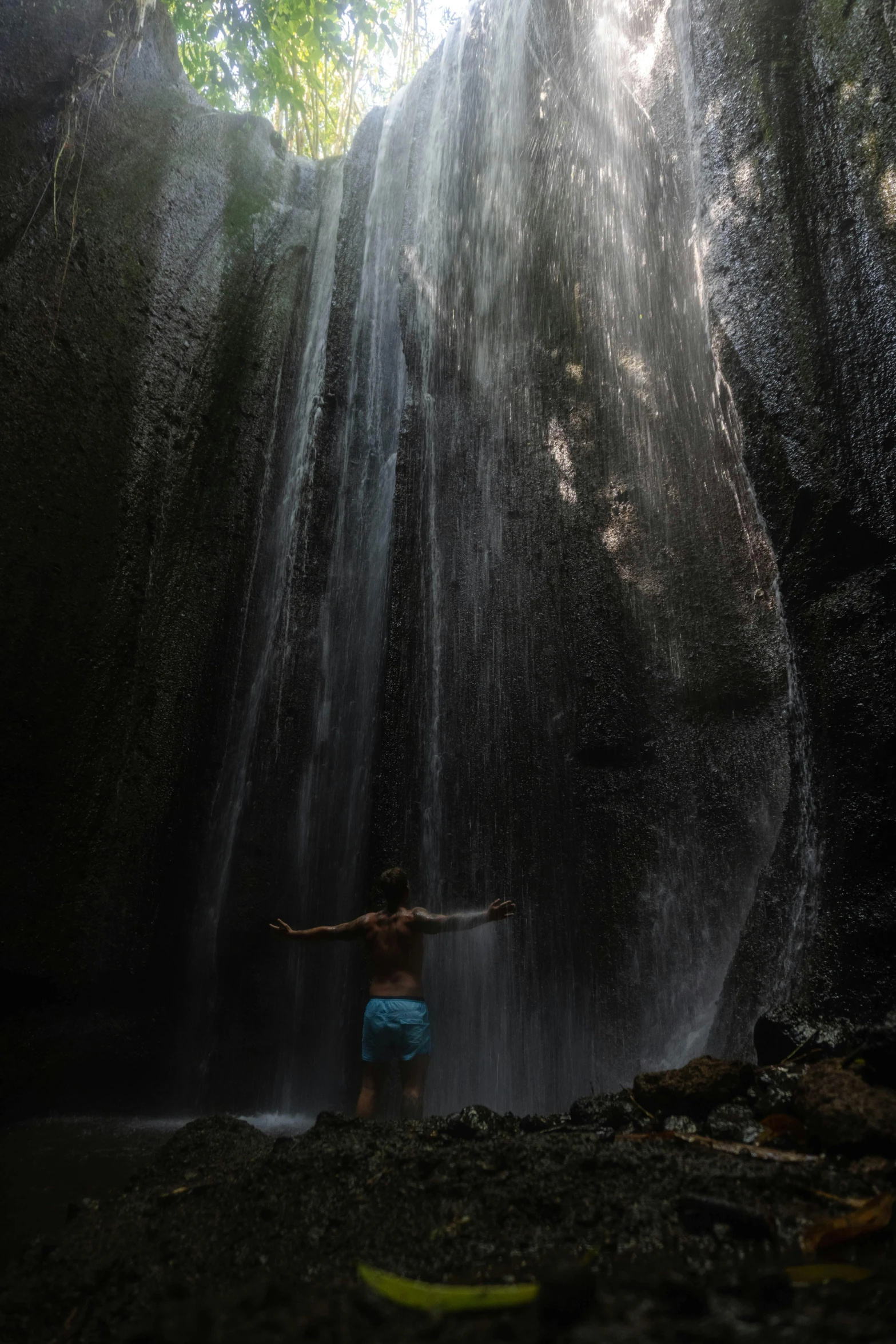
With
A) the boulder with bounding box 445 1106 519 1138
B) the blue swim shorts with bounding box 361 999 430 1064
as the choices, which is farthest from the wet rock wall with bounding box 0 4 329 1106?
the boulder with bounding box 445 1106 519 1138

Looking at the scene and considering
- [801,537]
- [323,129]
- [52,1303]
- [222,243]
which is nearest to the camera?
[52,1303]

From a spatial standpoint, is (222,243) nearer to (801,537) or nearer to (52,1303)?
(801,537)

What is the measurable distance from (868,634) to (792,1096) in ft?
6.72

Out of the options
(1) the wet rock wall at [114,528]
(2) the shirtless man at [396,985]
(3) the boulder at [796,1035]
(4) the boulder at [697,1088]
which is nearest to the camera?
(4) the boulder at [697,1088]

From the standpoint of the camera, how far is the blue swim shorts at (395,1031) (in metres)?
4.75

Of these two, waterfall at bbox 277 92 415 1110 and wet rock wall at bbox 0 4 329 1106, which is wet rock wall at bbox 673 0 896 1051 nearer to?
waterfall at bbox 277 92 415 1110

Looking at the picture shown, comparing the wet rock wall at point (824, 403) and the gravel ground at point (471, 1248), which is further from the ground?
the wet rock wall at point (824, 403)

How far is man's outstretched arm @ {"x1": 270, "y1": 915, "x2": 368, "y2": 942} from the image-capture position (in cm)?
500

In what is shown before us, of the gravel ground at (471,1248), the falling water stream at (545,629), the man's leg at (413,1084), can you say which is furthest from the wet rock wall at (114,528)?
the gravel ground at (471,1248)

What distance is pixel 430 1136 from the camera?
2801mm

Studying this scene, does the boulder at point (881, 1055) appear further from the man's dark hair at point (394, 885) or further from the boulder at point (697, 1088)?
the man's dark hair at point (394, 885)

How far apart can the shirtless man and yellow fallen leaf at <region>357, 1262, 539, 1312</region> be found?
295 centimetres

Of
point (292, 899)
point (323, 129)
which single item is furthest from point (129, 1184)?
point (323, 129)

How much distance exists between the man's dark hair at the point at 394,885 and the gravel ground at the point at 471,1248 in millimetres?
2383
